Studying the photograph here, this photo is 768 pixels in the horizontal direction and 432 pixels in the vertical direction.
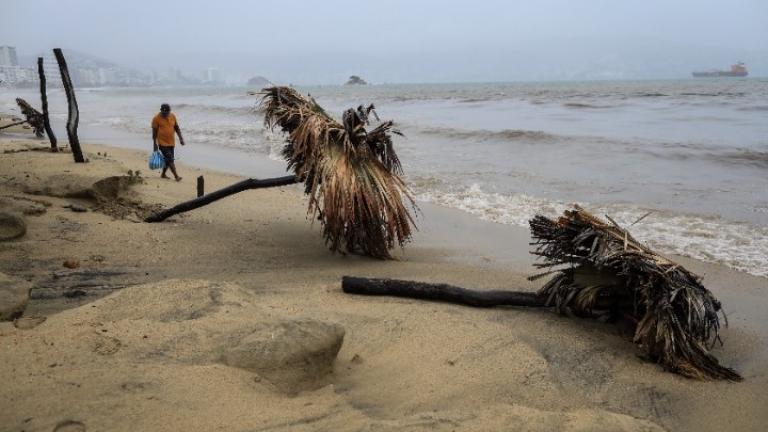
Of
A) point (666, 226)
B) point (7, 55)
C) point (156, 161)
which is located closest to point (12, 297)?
point (666, 226)

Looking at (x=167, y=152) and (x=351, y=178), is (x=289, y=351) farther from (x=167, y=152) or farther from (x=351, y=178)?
(x=167, y=152)

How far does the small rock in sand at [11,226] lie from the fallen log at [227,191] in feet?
4.97

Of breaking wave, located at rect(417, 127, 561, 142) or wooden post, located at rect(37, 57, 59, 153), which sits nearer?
wooden post, located at rect(37, 57, 59, 153)

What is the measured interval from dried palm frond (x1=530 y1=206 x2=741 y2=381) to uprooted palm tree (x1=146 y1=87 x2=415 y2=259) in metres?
1.60

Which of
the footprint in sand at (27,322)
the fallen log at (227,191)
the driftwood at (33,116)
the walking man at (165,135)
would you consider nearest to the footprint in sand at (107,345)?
the footprint in sand at (27,322)

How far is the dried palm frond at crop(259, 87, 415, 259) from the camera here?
5227mm

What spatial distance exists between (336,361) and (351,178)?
8.00ft

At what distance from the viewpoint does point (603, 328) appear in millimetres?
3971

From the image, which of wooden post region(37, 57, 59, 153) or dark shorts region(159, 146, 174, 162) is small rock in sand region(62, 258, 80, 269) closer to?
dark shorts region(159, 146, 174, 162)

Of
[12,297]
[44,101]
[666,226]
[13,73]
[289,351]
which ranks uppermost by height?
Answer: [13,73]

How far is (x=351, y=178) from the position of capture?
5.27 meters

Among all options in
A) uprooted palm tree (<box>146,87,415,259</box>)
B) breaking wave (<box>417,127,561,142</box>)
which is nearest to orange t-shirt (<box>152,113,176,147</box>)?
uprooted palm tree (<box>146,87,415,259</box>)

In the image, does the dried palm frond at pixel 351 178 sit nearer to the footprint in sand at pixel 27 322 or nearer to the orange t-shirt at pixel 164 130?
the footprint in sand at pixel 27 322

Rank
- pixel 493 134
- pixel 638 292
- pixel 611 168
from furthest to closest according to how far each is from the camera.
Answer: pixel 493 134, pixel 611 168, pixel 638 292
